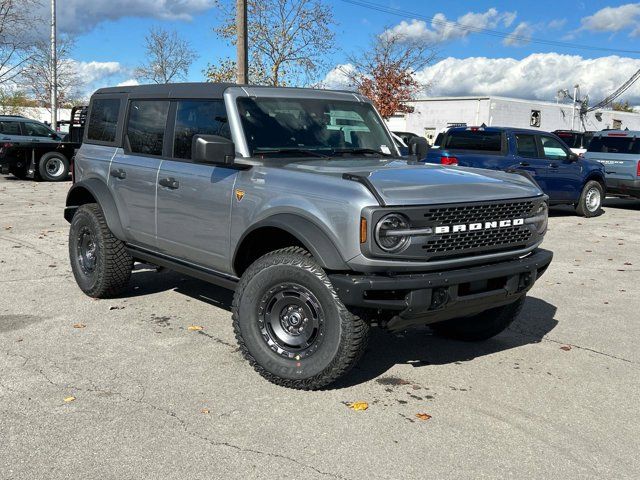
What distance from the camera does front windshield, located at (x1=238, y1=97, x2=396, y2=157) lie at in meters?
4.85

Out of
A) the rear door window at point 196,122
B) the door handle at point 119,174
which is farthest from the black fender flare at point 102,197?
the rear door window at point 196,122

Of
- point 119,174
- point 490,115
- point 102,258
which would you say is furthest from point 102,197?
point 490,115

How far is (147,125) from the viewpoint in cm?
570

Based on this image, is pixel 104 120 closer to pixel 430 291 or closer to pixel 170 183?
pixel 170 183

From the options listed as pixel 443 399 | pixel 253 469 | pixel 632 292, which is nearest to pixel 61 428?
pixel 253 469

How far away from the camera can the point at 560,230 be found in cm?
1195

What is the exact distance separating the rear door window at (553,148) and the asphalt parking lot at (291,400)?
22.7 feet

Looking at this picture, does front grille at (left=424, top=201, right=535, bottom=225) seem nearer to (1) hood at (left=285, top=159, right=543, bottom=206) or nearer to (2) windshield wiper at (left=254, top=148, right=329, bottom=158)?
(1) hood at (left=285, top=159, right=543, bottom=206)

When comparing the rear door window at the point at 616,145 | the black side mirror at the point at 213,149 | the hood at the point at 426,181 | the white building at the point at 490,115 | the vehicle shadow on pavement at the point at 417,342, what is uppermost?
the white building at the point at 490,115

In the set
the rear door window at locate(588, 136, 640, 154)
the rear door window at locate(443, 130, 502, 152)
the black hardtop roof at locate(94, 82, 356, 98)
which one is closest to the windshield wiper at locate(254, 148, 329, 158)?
the black hardtop roof at locate(94, 82, 356, 98)

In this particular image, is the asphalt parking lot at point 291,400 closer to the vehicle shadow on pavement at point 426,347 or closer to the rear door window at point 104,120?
the vehicle shadow on pavement at point 426,347

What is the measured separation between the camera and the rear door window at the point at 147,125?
18.1ft

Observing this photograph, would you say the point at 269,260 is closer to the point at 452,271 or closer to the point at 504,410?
the point at 452,271

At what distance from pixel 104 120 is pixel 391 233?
3.69 metres
